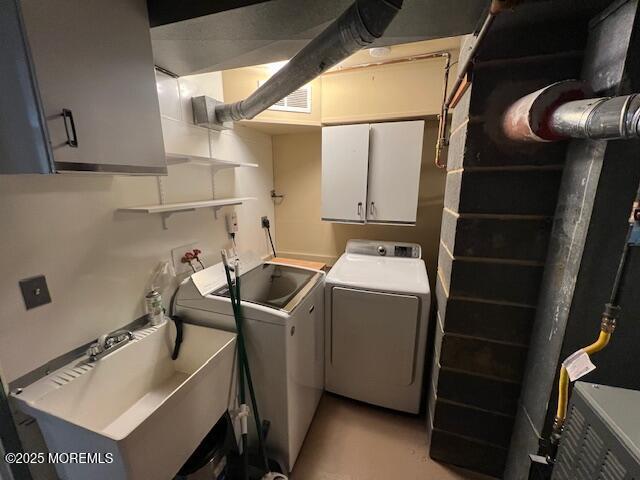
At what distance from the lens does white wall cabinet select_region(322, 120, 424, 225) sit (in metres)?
2.11

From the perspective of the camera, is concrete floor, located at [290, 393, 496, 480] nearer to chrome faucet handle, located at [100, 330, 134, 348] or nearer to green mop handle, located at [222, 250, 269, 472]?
green mop handle, located at [222, 250, 269, 472]

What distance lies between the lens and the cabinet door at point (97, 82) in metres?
0.75

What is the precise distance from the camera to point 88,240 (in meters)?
1.17

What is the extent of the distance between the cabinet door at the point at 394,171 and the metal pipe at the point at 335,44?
102 cm

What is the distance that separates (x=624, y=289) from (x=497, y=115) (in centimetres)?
83

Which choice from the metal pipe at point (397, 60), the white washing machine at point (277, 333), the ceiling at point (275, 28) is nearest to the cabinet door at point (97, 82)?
the ceiling at point (275, 28)

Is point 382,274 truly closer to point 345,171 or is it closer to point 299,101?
point 345,171

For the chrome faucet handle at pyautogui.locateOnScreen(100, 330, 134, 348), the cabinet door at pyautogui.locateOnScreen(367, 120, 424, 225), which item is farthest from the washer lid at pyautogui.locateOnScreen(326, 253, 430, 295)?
the chrome faucet handle at pyautogui.locateOnScreen(100, 330, 134, 348)

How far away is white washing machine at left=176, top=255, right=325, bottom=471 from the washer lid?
0.83ft

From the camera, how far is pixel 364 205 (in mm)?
2264

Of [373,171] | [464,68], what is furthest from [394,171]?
[464,68]

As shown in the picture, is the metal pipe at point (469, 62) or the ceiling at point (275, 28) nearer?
the metal pipe at point (469, 62)

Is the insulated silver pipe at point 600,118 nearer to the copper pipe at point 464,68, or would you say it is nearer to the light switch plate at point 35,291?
the copper pipe at point 464,68

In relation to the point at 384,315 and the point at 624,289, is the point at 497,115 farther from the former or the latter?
the point at 384,315
